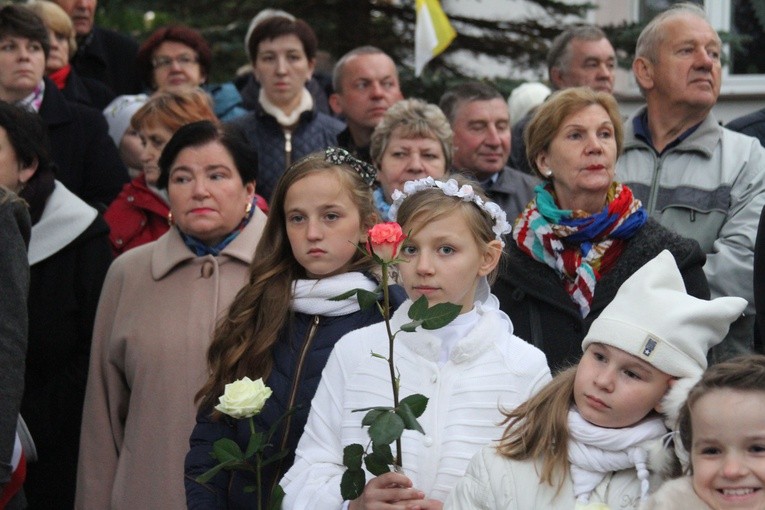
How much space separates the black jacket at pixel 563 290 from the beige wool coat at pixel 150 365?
1.05m

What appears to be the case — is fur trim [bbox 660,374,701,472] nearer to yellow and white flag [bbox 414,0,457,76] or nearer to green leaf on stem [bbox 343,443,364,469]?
green leaf on stem [bbox 343,443,364,469]

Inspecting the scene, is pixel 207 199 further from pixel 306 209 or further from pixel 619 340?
pixel 619 340

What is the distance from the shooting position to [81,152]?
6.94 metres

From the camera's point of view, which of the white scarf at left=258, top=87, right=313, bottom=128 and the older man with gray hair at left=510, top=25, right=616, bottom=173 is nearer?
the white scarf at left=258, top=87, right=313, bottom=128

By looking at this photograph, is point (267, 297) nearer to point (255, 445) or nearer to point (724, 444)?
point (255, 445)

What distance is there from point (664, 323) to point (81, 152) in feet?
13.8

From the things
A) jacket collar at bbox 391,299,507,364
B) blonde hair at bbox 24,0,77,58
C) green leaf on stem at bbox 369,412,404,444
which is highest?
blonde hair at bbox 24,0,77,58

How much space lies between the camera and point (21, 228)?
15.6ft

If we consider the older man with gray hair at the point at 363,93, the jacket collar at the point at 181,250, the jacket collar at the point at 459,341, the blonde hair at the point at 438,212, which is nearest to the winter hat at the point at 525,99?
the older man with gray hair at the point at 363,93

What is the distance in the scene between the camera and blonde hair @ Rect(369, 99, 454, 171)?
597 cm

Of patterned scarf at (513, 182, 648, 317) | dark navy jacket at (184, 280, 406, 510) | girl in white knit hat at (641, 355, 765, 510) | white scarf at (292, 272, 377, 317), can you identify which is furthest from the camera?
patterned scarf at (513, 182, 648, 317)

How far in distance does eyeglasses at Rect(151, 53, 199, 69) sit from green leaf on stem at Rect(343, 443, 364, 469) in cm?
478

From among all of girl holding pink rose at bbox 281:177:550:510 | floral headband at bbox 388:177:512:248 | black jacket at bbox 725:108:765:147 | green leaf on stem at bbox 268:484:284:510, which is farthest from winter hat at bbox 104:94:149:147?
green leaf on stem at bbox 268:484:284:510

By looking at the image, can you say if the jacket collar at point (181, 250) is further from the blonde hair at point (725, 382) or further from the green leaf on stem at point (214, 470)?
the blonde hair at point (725, 382)
